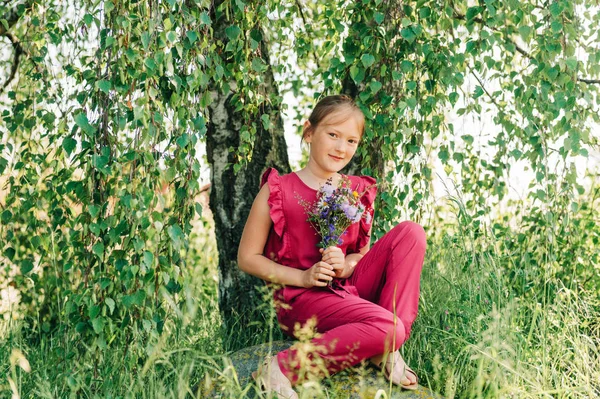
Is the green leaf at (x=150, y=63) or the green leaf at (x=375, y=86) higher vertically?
the green leaf at (x=375, y=86)

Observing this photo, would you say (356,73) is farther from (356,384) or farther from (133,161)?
(356,384)

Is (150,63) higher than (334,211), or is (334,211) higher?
(150,63)

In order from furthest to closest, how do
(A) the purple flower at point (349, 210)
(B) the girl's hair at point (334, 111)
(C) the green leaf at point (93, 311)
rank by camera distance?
(B) the girl's hair at point (334, 111), (A) the purple flower at point (349, 210), (C) the green leaf at point (93, 311)

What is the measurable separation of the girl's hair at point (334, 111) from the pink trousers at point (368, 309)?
1.42 feet

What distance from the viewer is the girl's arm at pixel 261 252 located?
2.24 m

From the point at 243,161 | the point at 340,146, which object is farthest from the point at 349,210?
the point at 243,161

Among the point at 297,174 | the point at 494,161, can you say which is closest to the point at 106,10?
the point at 297,174

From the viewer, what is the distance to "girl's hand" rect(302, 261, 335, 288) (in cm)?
215

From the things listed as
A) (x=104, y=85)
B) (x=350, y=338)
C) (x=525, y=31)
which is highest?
(x=525, y=31)

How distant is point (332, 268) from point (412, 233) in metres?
0.30

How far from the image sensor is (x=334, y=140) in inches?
91.7

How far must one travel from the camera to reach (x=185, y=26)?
208 cm

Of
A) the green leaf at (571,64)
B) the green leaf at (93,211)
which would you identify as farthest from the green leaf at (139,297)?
the green leaf at (571,64)

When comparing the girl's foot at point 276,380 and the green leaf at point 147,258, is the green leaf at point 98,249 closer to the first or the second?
the green leaf at point 147,258
